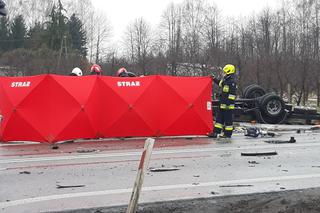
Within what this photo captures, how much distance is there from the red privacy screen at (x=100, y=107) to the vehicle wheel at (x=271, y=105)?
358 cm

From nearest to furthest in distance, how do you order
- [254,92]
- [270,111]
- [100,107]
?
[100,107], [270,111], [254,92]

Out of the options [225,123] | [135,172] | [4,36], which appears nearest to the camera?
[135,172]

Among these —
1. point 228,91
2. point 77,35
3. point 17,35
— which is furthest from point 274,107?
point 17,35

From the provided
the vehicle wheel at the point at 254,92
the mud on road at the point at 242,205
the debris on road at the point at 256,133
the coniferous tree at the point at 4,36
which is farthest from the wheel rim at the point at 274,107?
the coniferous tree at the point at 4,36

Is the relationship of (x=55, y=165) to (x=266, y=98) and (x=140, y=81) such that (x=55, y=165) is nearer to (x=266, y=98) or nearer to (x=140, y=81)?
(x=140, y=81)

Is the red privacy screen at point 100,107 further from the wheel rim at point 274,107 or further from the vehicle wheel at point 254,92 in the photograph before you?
the vehicle wheel at point 254,92

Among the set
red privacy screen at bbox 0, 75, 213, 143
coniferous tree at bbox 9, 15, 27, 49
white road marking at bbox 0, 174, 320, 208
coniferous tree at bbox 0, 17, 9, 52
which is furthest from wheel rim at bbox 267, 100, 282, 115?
coniferous tree at bbox 0, 17, 9, 52

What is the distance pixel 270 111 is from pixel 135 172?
899cm

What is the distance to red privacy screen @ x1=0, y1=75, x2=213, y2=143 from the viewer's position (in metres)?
11.2

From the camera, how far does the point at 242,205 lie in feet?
18.0

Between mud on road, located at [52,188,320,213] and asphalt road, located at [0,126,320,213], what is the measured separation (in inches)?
7.9

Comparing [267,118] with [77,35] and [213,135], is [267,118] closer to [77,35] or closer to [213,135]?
[213,135]

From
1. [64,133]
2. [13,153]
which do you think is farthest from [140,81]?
[13,153]

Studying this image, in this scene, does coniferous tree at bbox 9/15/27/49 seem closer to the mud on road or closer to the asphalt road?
the asphalt road
